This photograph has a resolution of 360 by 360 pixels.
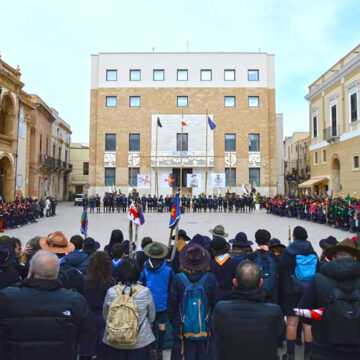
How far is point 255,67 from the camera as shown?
39.7m

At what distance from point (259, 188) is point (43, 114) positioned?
2652 cm

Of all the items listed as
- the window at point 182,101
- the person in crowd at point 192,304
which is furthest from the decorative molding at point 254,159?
the person in crowd at point 192,304

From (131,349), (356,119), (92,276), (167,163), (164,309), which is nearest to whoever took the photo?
(131,349)

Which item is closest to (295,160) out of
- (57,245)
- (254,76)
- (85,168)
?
(254,76)

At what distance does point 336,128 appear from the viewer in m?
29.9

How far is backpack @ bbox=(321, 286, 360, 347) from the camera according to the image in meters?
2.66

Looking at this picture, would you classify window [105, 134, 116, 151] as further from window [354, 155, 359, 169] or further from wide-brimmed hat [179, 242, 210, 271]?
wide-brimmed hat [179, 242, 210, 271]

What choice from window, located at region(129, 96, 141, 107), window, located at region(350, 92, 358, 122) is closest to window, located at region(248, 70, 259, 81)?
window, located at region(129, 96, 141, 107)

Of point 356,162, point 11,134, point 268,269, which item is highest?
point 11,134

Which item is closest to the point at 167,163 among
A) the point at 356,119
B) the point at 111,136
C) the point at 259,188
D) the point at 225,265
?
the point at 111,136

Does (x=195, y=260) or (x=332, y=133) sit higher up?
(x=332, y=133)

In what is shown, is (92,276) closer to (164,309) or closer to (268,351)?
(164,309)

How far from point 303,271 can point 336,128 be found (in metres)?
28.5

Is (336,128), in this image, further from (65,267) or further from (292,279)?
(65,267)
